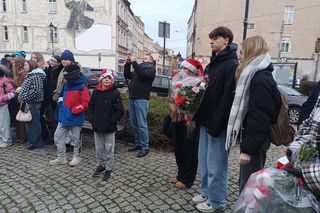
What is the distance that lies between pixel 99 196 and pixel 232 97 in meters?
2.21

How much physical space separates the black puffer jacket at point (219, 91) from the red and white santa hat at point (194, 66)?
0.97 ft

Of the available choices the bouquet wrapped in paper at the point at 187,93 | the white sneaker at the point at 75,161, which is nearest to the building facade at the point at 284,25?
the white sneaker at the point at 75,161

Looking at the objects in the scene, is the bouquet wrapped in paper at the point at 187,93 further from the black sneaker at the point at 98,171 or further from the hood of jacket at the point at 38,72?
Answer: the hood of jacket at the point at 38,72

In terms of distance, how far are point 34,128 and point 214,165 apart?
162 inches

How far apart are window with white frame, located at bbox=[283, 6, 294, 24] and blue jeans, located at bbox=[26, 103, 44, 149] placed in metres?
35.7

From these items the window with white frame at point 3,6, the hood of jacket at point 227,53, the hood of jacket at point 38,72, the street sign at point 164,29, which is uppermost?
the window with white frame at point 3,6

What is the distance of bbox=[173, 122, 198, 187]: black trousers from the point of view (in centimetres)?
396

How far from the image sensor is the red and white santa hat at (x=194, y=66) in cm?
361

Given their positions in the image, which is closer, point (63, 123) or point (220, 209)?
point (220, 209)

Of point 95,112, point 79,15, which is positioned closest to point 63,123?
point 95,112

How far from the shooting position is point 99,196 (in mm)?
3811

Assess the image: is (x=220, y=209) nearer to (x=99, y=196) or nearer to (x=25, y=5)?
(x=99, y=196)

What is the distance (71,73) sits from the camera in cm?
479

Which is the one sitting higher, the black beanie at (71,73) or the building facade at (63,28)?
the building facade at (63,28)
